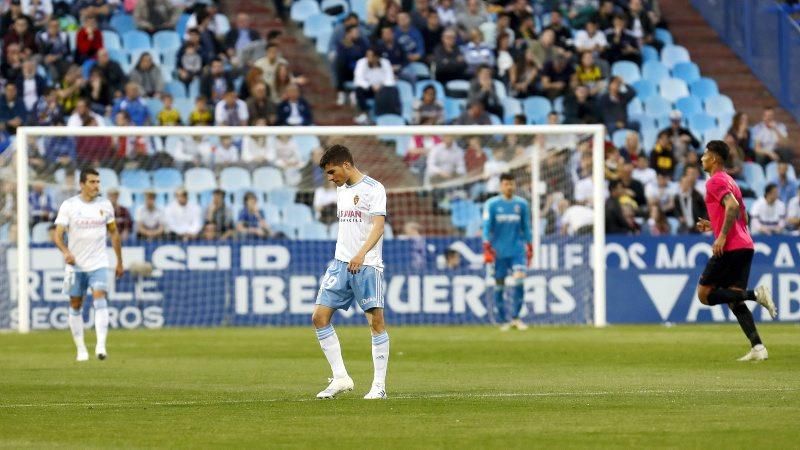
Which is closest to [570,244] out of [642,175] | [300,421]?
[642,175]

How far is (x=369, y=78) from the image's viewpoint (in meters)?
30.0

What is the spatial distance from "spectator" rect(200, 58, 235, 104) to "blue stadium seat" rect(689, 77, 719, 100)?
9.65m

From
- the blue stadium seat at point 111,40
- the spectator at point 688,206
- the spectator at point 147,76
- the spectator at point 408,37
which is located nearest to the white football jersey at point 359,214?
the spectator at point 688,206

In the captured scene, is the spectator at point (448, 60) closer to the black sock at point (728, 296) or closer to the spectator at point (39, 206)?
the spectator at point (39, 206)

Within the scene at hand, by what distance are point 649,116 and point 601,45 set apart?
6.27 ft

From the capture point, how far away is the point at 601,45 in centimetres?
3216

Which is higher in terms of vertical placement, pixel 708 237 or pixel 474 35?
pixel 474 35

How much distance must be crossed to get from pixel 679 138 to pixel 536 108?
2788 millimetres

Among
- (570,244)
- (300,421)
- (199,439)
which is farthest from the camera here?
(570,244)

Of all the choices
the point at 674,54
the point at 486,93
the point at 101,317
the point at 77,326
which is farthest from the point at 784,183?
the point at 77,326

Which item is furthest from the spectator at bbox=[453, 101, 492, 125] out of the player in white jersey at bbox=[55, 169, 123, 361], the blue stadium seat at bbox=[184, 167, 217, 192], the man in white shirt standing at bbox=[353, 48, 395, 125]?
the player in white jersey at bbox=[55, 169, 123, 361]

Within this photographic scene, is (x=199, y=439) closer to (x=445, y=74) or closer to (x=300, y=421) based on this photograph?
(x=300, y=421)

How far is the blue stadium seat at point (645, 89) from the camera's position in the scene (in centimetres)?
3209

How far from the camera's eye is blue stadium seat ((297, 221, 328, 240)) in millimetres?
26453
